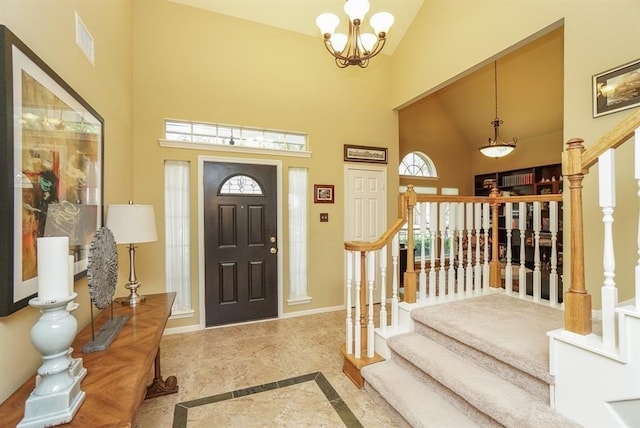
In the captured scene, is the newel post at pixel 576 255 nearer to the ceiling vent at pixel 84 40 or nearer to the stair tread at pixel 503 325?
the stair tread at pixel 503 325

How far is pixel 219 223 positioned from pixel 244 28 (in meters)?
2.45

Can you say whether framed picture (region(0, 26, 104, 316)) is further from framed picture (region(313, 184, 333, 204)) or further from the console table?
framed picture (region(313, 184, 333, 204))

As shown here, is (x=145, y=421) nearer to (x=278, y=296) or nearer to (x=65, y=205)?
(x=65, y=205)

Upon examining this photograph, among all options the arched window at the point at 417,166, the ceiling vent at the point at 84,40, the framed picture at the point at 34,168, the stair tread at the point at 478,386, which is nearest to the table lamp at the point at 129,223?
the framed picture at the point at 34,168

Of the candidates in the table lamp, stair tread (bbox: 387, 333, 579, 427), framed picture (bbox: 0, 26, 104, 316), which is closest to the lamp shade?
the table lamp

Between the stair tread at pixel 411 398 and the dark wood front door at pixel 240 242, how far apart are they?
1.87m

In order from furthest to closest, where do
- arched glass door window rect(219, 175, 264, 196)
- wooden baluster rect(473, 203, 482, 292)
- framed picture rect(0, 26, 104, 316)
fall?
1. arched glass door window rect(219, 175, 264, 196)
2. wooden baluster rect(473, 203, 482, 292)
3. framed picture rect(0, 26, 104, 316)

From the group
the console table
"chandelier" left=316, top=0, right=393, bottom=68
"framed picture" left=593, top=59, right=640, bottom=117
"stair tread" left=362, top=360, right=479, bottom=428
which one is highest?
"chandelier" left=316, top=0, right=393, bottom=68

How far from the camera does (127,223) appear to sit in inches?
77.9

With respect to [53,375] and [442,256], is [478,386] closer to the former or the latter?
[442,256]

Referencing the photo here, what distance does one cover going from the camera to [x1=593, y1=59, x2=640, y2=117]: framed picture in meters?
1.94

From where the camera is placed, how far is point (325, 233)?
4.00 metres

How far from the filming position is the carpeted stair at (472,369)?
1.50 m

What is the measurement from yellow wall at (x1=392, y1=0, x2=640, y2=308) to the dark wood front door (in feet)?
8.89
